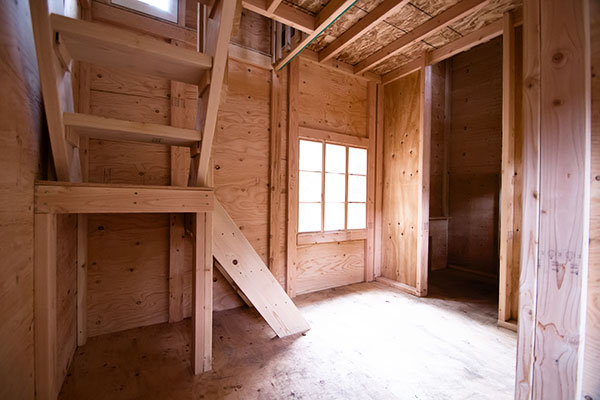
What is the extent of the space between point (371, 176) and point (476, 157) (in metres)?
1.95

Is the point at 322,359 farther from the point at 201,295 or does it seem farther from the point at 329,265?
the point at 329,265

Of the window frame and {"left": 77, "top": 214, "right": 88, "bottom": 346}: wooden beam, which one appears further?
the window frame

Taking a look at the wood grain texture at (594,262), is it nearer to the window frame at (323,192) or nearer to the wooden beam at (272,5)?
the wooden beam at (272,5)

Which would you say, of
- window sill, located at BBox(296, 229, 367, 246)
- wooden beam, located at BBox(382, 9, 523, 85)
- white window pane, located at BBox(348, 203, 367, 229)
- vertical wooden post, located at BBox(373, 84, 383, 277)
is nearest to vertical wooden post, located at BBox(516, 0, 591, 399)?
wooden beam, located at BBox(382, 9, 523, 85)

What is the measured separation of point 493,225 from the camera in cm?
381

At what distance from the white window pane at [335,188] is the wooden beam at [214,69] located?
5.86 ft

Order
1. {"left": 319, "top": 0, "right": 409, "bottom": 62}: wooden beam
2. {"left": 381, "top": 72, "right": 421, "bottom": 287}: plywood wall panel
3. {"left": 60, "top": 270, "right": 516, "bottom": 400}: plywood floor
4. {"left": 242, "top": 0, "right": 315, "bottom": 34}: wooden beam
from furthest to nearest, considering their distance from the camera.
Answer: {"left": 381, "top": 72, "right": 421, "bottom": 287}: plywood wall panel, {"left": 319, "top": 0, "right": 409, "bottom": 62}: wooden beam, {"left": 242, "top": 0, "right": 315, "bottom": 34}: wooden beam, {"left": 60, "top": 270, "right": 516, "bottom": 400}: plywood floor

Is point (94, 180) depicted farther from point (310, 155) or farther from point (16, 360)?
point (310, 155)

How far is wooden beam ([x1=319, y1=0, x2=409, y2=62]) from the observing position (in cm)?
204

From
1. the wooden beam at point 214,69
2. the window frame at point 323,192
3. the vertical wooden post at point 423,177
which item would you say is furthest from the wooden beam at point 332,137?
the wooden beam at point 214,69

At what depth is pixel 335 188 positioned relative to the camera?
122 inches

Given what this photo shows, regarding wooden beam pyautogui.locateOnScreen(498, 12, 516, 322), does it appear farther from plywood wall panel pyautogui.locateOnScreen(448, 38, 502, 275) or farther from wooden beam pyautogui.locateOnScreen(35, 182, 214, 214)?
wooden beam pyautogui.locateOnScreen(35, 182, 214, 214)

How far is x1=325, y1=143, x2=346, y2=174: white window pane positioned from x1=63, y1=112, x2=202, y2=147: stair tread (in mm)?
1891

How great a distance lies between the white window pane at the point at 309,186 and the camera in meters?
2.87
